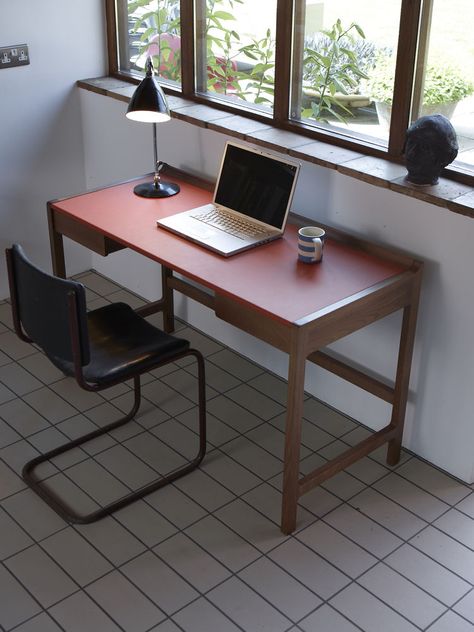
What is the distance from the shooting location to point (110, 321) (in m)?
3.06

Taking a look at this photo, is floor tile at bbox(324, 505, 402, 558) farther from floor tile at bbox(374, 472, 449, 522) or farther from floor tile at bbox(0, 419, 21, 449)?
floor tile at bbox(0, 419, 21, 449)

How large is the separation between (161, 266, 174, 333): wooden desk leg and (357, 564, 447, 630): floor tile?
5.30 feet

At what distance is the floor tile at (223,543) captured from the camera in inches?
106

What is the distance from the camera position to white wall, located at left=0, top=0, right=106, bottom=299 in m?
3.84

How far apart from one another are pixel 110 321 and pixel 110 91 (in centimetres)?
131

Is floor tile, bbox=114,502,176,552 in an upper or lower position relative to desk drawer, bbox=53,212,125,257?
lower

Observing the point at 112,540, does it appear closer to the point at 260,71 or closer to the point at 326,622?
the point at 326,622

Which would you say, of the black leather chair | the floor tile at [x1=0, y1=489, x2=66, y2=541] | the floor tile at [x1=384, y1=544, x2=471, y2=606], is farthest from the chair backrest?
the floor tile at [x1=384, y1=544, x2=471, y2=606]

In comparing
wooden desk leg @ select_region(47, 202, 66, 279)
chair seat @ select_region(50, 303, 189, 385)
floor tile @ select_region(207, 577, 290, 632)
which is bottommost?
floor tile @ select_region(207, 577, 290, 632)

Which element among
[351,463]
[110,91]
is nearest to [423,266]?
[351,463]

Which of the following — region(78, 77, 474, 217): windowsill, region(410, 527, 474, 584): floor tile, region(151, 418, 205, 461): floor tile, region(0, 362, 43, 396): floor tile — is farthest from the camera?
region(0, 362, 43, 396): floor tile

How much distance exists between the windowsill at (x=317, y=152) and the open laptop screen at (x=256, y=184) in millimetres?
156

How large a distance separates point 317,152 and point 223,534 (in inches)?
54.6

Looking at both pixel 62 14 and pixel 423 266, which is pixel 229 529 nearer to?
pixel 423 266
